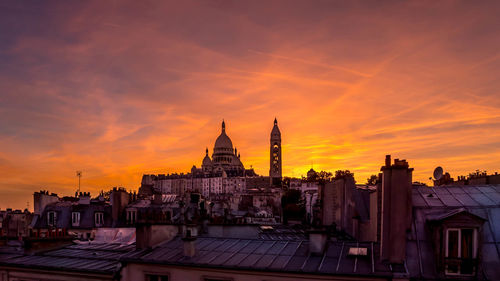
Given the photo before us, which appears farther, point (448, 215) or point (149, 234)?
point (149, 234)

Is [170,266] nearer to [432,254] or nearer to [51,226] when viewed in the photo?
[432,254]

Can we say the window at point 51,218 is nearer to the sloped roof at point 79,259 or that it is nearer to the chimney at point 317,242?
the sloped roof at point 79,259

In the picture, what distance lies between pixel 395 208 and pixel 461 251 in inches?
99.4

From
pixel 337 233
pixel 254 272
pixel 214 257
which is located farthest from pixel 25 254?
pixel 337 233

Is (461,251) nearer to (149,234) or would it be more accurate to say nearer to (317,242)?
(317,242)

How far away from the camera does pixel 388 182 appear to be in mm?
16062

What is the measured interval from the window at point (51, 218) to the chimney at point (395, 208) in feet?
136

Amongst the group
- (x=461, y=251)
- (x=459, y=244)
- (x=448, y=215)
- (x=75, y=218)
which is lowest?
(x=75, y=218)

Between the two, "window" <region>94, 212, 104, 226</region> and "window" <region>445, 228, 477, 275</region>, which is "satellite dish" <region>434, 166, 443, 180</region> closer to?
"window" <region>445, 228, 477, 275</region>

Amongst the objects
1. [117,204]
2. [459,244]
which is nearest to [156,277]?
[459,244]

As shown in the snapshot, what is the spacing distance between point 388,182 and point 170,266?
9.27 m

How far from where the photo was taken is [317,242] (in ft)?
56.6

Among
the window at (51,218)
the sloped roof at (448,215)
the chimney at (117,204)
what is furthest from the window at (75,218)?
the sloped roof at (448,215)

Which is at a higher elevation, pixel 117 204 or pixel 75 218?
pixel 117 204
